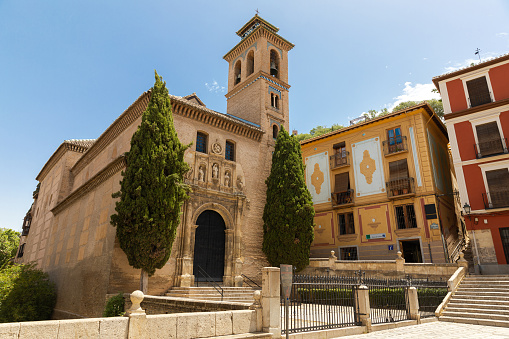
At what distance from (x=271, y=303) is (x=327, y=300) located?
2947mm

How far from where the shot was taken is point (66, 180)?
26.0 metres

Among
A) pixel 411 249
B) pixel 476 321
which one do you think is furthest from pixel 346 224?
pixel 476 321

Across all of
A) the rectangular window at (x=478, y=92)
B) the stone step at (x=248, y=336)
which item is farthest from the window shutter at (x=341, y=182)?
the stone step at (x=248, y=336)

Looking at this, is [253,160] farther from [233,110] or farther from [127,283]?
[127,283]

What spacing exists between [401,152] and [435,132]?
13.8 ft

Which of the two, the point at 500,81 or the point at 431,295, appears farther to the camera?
the point at 500,81

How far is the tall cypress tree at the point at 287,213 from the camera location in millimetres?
17477

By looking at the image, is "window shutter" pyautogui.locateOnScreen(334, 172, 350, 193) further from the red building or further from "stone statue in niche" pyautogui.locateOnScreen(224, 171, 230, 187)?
"stone statue in niche" pyautogui.locateOnScreen(224, 171, 230, 187)

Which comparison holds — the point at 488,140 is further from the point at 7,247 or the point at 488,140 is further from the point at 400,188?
the point at 7,247

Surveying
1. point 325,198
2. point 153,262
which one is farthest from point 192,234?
point 325,198

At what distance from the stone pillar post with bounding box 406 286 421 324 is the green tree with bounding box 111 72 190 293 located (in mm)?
9291

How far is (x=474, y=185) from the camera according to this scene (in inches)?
710

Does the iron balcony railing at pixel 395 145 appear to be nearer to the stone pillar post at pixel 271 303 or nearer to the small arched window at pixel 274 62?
the small arched window at pixel 274 62

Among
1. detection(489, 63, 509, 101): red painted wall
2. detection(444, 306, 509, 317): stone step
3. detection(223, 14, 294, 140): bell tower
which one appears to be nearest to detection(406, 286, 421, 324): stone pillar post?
detection(444, 306, 509, 317): stone step
